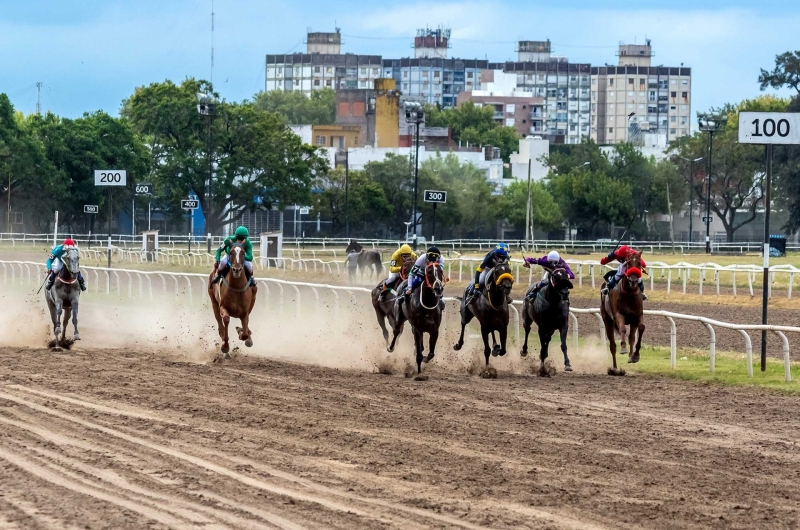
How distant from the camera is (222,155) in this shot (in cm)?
7525

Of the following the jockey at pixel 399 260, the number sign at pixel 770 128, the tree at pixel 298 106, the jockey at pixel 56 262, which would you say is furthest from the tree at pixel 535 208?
the tree at pixel 298 106

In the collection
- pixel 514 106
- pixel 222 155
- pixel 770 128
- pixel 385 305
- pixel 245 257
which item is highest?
pixel 514 106

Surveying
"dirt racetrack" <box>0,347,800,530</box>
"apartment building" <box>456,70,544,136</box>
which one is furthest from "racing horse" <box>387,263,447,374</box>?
"apartment building" <box>456,70,544,136</box>

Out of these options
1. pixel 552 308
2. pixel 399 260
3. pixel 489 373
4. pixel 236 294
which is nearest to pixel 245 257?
pixel 236 294

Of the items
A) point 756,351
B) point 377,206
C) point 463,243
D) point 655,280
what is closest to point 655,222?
point 377,206

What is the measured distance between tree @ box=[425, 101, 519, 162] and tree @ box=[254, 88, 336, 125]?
1727 cm

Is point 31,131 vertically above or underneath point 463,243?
above

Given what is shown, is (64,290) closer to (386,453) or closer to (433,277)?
(433,277)

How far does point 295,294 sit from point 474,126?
11858 cm

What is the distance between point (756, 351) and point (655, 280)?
1743 centimetres

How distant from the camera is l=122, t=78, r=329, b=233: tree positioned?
74250 mm

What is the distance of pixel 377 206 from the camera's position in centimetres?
8419

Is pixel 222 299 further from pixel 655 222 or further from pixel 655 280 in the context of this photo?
pixel 655 222

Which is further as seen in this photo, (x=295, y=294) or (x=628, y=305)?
(x=295, y=294)
